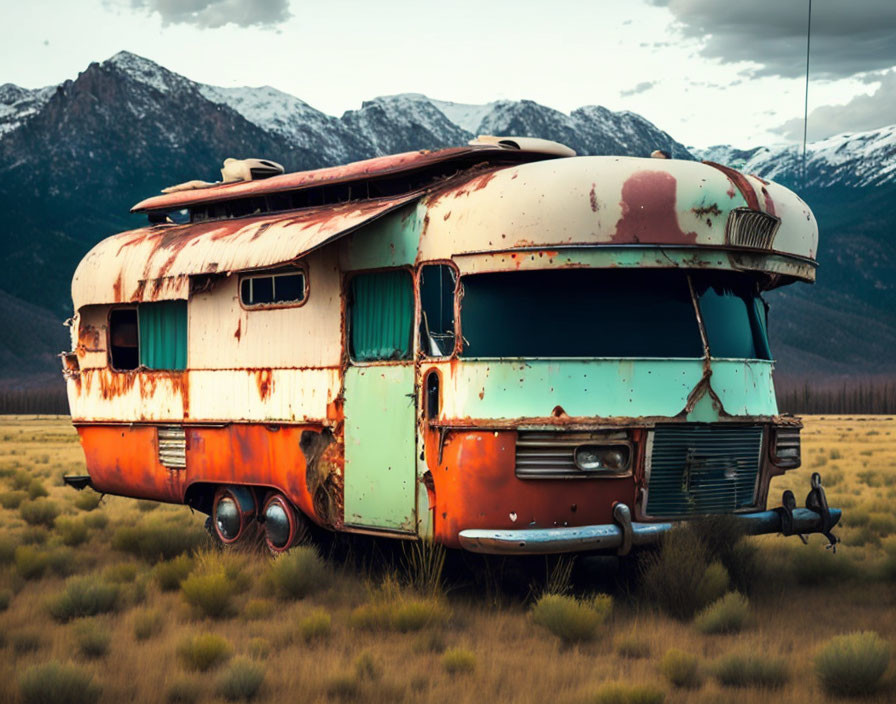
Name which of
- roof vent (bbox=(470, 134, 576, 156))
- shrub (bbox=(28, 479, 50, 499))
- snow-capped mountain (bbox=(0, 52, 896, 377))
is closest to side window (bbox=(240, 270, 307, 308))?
roof vent (bbox=(470, 134, 576, 156))

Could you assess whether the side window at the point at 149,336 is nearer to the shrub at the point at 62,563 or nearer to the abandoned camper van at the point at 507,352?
the abandoned camper van at the point at 507,352

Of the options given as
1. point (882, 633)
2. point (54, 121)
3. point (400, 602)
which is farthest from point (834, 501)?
point (54, 121)

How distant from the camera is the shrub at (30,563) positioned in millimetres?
10383

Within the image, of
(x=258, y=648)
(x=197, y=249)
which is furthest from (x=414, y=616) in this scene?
(x=197, y=249)

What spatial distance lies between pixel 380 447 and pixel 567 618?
2.11m

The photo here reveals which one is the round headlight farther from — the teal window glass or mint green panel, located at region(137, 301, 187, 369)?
mint green panel, located at region(137, 301, 187, 369)

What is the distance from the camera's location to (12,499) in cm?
1692

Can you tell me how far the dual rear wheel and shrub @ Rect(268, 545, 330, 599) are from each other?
21.8 inches

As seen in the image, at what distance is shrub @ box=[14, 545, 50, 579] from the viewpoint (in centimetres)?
1038

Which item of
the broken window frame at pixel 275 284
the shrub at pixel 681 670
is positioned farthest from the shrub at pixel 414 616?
the broken window frame at pixel 275 284

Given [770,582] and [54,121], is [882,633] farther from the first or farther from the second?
[54,121]

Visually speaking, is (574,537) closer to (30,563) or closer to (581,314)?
(581,314)

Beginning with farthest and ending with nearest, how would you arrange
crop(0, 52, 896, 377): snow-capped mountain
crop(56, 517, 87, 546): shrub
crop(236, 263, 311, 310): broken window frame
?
crop(0, 52, 896, 377): snow-capped mountain
crop(56, 517, 87, 546): shrub
crop(236, 263, 311, 310): broken window frame

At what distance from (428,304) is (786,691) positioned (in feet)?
12.3
